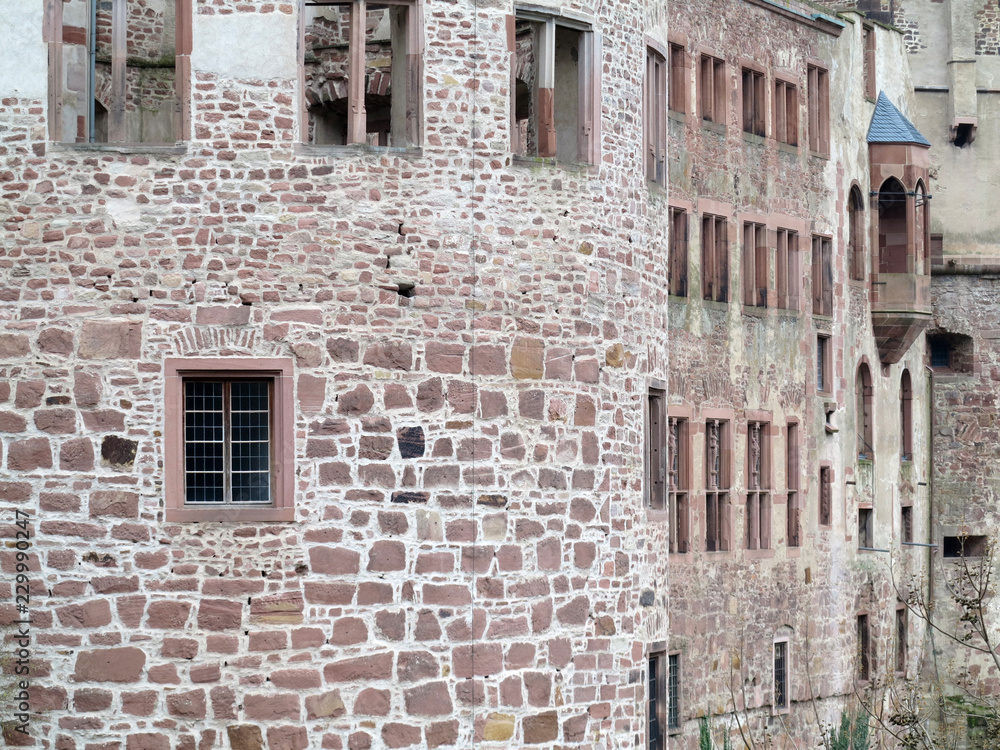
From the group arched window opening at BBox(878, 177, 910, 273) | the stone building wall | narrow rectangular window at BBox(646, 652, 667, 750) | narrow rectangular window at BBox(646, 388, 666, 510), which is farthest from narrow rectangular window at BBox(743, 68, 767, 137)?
the stone building wall

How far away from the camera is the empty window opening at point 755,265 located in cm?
3203

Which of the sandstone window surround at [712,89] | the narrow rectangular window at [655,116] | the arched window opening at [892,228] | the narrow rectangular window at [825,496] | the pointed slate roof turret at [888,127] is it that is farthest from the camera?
the arched window opening at [892,228]

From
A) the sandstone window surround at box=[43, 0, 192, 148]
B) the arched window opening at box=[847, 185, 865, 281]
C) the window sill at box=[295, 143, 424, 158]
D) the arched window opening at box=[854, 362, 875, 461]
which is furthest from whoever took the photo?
the arched window opening at box=[854, 362, 875, 461]

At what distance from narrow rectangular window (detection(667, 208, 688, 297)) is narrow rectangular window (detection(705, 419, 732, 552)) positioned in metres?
2.00

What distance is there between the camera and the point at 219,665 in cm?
1803

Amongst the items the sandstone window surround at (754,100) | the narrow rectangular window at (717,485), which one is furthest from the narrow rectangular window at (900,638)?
the sandstone window surround at (754,100)

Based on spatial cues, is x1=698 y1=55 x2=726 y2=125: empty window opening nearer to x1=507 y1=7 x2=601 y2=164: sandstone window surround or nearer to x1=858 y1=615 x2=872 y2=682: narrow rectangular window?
x1=858 y1=615 x2=872 y2=682: narrow rectangular window

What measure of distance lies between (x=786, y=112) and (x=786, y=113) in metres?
0.01

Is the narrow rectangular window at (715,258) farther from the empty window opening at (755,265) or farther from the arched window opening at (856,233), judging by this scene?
the arched window opening at (856,233)

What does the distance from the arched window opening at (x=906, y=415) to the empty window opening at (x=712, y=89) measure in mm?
8639

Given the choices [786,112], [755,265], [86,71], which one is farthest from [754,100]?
[86,71]

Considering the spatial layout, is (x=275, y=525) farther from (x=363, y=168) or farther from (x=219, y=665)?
(x=363, y=168)

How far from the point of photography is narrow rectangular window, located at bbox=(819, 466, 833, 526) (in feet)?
112

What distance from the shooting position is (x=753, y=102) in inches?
1278
